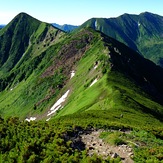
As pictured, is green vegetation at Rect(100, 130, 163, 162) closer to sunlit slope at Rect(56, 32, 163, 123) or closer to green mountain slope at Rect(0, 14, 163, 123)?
sunlit slope at Rect(56, 32, 163, 123)

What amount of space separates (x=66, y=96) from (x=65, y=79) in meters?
28.0

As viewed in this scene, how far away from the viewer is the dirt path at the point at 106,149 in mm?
33028

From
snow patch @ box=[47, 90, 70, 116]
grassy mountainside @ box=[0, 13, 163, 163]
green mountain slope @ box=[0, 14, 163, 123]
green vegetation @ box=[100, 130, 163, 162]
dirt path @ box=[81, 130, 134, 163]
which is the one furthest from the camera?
snow patch @ box=[47, 90, 70, 116]

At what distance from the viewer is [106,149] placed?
35344mm

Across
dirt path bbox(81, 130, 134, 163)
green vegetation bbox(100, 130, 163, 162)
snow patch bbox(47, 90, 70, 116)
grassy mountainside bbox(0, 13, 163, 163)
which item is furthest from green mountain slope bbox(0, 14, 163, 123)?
dirt path bbox(81, 130, 134, 163)

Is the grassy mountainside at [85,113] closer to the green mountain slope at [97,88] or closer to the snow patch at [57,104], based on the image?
the green mountain slope at [97,88]

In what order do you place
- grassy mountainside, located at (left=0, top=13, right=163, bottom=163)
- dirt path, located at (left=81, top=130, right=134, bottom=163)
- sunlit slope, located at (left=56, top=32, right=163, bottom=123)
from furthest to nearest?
1. sunlit slope, located at (left=56, top=32, right=163, bottom=123)
2. grassy mountainside, located at (left=0, top=13, right=163, bottom=163)
3. dirt path, located at (left=81, top=130, right=134, bottom=163)

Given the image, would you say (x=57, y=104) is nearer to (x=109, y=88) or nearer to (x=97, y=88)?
(x=97, y=88)

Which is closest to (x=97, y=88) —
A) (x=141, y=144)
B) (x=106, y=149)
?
(x=141, y=144)

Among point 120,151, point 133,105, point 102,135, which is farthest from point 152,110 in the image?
point 120,151

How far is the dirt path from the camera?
33.0m

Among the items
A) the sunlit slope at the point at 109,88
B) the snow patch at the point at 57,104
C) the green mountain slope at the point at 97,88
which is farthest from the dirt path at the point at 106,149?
the snow patch at the point at 57,104

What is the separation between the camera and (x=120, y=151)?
113 ft

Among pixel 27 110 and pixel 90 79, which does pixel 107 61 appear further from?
pixel 27 110
